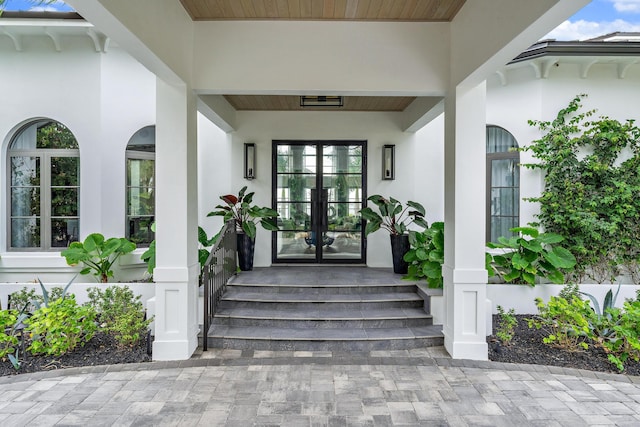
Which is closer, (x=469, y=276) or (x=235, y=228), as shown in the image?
(x=469, y=276)

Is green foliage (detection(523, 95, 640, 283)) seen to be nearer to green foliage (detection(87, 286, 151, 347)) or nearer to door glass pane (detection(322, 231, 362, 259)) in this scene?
door glass pane (detection(322, 231, 362, 259))

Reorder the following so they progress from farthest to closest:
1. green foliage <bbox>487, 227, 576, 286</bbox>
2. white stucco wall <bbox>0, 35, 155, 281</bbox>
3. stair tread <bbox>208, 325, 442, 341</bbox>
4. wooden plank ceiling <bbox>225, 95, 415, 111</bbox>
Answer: white stucco wall <bbox>0, 35, 155, 281</bbox>
wooden plank ceiling <bbox>225, 95, 415, 111</bbox>
green foliage <bbox>487, 227, 576, 286</bbox>
stair tread <bbox>208, 325, 442, 341</bbox>

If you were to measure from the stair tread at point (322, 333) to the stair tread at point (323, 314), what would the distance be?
13 centimetres

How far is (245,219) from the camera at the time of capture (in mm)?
5844

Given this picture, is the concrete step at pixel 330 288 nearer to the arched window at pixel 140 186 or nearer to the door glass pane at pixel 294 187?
the door glass pane at pixel 294 187

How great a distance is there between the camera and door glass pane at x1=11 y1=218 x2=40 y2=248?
19.8 ft

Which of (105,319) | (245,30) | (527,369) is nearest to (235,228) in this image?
(105,319)

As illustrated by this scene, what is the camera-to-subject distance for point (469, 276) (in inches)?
152

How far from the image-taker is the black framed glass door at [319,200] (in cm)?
659

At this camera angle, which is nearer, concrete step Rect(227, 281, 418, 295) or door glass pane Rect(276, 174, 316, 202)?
concrete step Rect(227, 281, 418, 295)

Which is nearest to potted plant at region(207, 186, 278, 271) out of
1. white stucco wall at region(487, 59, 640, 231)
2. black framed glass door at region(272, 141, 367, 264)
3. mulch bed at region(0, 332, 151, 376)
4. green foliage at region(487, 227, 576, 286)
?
black framed glass door at region(272, 141, 367, 264)

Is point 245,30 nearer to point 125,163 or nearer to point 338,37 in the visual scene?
point 338,37

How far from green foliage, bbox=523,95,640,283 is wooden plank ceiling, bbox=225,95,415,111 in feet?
7.08

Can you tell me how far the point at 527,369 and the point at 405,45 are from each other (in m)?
3.36
